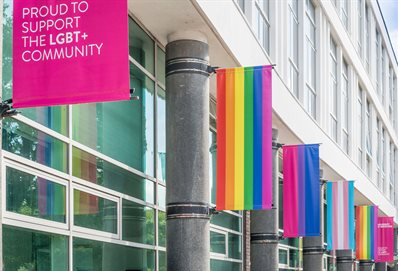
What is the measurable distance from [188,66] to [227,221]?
6.59 meters

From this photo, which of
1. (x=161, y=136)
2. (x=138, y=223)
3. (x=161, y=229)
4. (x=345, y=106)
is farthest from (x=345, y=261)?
(x=138, y=223)

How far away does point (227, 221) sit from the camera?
1892 centimetres

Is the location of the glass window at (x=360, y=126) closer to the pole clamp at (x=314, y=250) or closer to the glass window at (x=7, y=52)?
the pole clamp at (x=314, y=250)

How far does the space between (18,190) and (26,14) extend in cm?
261

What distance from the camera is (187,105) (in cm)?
1312

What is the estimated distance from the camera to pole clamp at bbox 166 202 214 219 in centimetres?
1284

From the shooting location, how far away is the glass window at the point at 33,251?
29.8 ft

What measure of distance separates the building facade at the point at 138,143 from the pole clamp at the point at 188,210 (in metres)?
0.71

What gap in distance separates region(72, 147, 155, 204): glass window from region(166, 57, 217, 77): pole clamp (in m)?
1.88

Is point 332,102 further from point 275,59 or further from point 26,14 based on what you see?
point 26,14

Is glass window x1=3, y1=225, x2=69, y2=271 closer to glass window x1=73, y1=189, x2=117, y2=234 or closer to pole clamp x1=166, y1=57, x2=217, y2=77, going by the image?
glass window x1=73, y1=189, x2=117, y2=234

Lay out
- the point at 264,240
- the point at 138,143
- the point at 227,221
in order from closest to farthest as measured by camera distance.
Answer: the point at 138,143 → the point at 227,221 → the point at 264,240

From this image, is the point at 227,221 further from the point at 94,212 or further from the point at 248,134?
the point at 94,212

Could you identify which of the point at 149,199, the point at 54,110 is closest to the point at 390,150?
the point at 149,199
